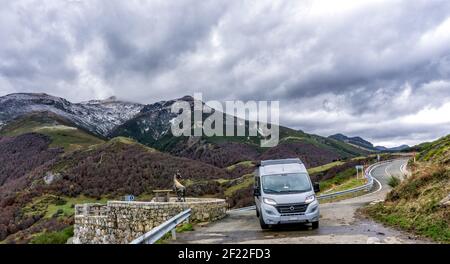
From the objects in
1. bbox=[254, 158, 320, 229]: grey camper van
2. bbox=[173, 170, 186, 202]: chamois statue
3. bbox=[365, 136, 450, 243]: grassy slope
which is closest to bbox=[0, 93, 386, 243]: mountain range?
bbox=[173, 170, 186, 202]: chamois statue

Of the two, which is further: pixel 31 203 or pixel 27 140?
pixel 27 140

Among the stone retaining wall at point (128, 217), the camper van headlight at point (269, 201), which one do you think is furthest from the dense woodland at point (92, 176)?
the camper van headlight at point (269, 201)

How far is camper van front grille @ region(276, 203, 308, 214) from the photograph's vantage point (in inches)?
538

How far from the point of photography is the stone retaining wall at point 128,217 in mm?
18625

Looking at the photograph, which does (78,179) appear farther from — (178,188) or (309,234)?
(309,234)

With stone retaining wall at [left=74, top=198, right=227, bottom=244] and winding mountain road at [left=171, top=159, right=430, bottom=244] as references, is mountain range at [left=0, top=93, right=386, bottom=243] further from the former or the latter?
winding mountain road at [left=171, top=159, right=430, bottom=244]

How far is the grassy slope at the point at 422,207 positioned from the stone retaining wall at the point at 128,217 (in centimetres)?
760

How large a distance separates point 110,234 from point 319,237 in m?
12.4

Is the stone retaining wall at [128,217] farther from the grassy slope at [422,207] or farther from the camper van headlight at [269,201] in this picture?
the grassy slope at [422,207]

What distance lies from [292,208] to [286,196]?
0.47 m

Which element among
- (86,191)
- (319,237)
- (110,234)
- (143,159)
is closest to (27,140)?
(143,159)
